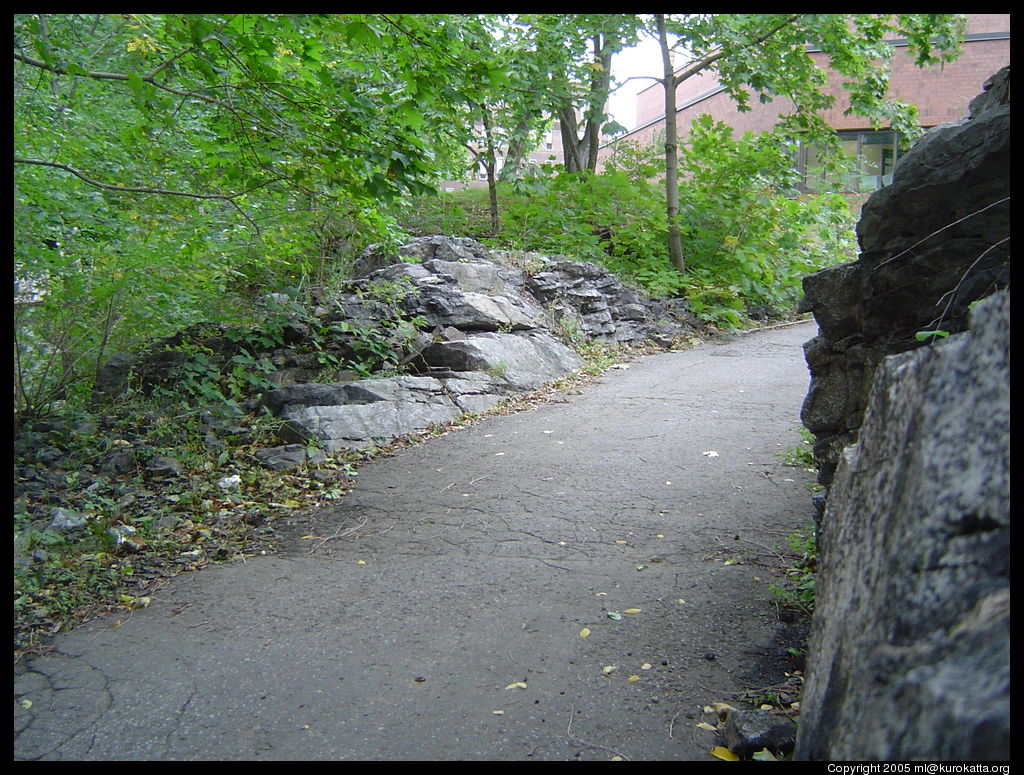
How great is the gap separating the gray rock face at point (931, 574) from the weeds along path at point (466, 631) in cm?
117

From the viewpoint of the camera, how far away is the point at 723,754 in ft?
9.68

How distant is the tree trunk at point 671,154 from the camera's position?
14.8 meters

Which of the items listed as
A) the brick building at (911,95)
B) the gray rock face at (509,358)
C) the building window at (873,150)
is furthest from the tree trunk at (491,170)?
the building window at (873,150)

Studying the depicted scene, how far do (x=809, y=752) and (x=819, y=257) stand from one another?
50.5ft

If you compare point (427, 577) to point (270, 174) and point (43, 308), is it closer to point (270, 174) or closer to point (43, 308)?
point (270, 174)

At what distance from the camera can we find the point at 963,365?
192 cm

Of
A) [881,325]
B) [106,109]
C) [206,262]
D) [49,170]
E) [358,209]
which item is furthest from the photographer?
[106,109]

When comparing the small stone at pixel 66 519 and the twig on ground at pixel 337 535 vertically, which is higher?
the small stone at pixel 66 519

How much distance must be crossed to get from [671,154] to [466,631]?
1274 cm

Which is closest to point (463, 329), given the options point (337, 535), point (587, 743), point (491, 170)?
point (491, 170)

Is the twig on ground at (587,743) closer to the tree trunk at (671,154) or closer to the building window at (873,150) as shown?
the tree trunk at (671,154)

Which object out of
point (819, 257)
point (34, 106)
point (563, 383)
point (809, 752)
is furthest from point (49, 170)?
point (819, 257)

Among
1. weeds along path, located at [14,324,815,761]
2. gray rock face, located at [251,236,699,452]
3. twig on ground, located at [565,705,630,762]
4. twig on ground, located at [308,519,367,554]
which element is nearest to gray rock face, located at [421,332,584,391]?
gray rock face, located at [251,236,699,452]

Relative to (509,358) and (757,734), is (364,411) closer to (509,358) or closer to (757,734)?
(509,358)
